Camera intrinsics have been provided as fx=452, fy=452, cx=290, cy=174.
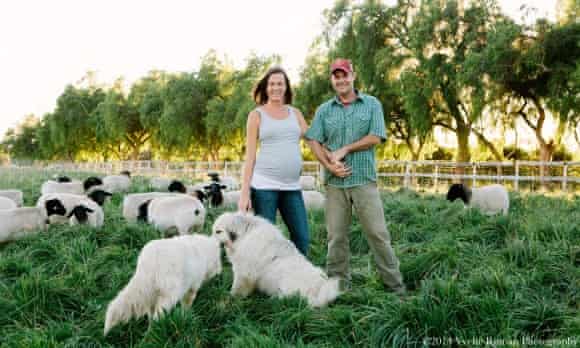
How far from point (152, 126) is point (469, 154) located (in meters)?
27.1

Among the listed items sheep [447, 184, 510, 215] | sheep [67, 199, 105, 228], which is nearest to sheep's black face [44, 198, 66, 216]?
sheep [67, 199, 105, 228]

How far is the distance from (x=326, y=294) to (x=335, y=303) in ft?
0.65

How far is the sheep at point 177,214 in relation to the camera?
6992 millimetres

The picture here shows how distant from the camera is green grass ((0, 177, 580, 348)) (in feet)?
10.9

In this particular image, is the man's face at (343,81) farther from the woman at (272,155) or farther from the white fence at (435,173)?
the white fence at (435,173)

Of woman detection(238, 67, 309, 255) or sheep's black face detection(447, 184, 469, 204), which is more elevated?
woman detection(238, 67, 309, 255)

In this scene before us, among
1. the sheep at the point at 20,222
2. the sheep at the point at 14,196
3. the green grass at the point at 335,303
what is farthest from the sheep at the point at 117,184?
the green grass at the point at 335,303

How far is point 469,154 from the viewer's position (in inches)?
833

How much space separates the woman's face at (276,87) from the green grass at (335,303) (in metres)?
1.84

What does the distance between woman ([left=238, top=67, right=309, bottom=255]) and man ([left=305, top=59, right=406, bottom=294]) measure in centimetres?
30

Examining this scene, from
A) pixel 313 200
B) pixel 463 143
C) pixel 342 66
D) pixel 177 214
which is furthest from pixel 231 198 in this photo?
pixel 463 143

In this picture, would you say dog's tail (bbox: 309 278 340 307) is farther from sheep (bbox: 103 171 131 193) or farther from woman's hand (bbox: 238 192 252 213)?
sheep (bbox: 103 171 131 193)

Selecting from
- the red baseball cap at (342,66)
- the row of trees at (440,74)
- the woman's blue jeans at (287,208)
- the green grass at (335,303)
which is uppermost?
the row of trees at (440,74)

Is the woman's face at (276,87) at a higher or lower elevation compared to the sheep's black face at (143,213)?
higher
